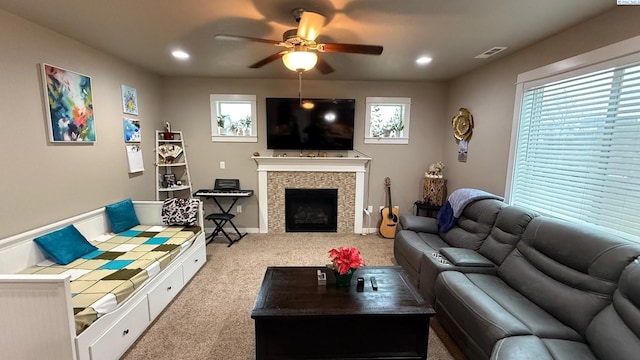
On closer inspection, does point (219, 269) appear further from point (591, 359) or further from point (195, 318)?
point (591, 359)

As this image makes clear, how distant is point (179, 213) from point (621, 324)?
3.89 m

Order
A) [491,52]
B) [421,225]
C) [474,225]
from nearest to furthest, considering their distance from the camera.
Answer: [474,225] < [491,52] < [421,225]

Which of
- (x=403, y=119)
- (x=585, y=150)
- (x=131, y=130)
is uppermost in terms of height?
(x=403, y=119)

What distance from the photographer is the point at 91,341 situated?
1701 mm

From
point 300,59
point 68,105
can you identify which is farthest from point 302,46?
point 68,105

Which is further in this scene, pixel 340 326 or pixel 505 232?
pixel 505 232

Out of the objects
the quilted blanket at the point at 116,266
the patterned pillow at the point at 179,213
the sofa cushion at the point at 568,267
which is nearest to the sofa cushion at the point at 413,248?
the sofa cushion at the point at 568,267

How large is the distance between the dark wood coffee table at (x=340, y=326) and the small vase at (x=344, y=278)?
0.40 ft

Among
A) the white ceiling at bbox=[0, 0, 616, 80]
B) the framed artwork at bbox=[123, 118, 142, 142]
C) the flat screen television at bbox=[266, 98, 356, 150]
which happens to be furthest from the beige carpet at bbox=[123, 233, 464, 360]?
the white ceiling at bbox=[0, 0, 616, 80]

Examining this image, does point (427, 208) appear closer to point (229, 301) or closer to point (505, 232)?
point (505, 232)

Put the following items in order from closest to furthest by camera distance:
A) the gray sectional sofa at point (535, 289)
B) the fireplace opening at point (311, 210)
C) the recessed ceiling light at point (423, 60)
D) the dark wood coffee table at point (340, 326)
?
the gray sectional sofa at point (535, 289)
the dark wood coffee table at point (340, 326)
the recessed ceiling light at point (423, 60)
the fireplace opening at point (311, 210)

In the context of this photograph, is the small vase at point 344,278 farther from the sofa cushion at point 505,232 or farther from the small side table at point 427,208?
the small side table at point 427,208

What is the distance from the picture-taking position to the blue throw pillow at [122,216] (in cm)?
308

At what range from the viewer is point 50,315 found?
1.58 metres
